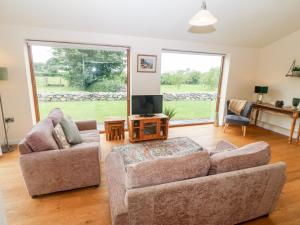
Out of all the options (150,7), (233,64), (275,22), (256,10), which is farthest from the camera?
(233,64)

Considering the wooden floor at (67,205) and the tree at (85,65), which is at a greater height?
the tree at (85,65)

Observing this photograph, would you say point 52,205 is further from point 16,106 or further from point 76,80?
point 76,80

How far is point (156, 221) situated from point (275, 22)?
15.0 feet

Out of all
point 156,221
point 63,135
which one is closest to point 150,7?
point 63,135

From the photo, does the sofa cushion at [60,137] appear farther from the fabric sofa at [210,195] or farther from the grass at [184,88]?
the grass at [184,88]

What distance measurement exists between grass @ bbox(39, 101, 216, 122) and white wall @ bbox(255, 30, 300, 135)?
157 centimetres

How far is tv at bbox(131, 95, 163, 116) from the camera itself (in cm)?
377

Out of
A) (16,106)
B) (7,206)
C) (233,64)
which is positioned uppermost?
(233,64)

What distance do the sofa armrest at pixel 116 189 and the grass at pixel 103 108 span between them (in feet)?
8.11

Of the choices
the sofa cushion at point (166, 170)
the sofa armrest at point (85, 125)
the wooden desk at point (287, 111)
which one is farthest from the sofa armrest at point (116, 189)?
the wooden desk at point (287, 111)

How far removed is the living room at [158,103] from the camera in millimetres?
1520

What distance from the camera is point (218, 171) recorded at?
57.5 inches

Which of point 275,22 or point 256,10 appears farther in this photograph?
point 275,22

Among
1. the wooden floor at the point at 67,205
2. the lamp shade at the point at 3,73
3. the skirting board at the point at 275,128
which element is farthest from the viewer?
the skirting board at the point at 275,128
